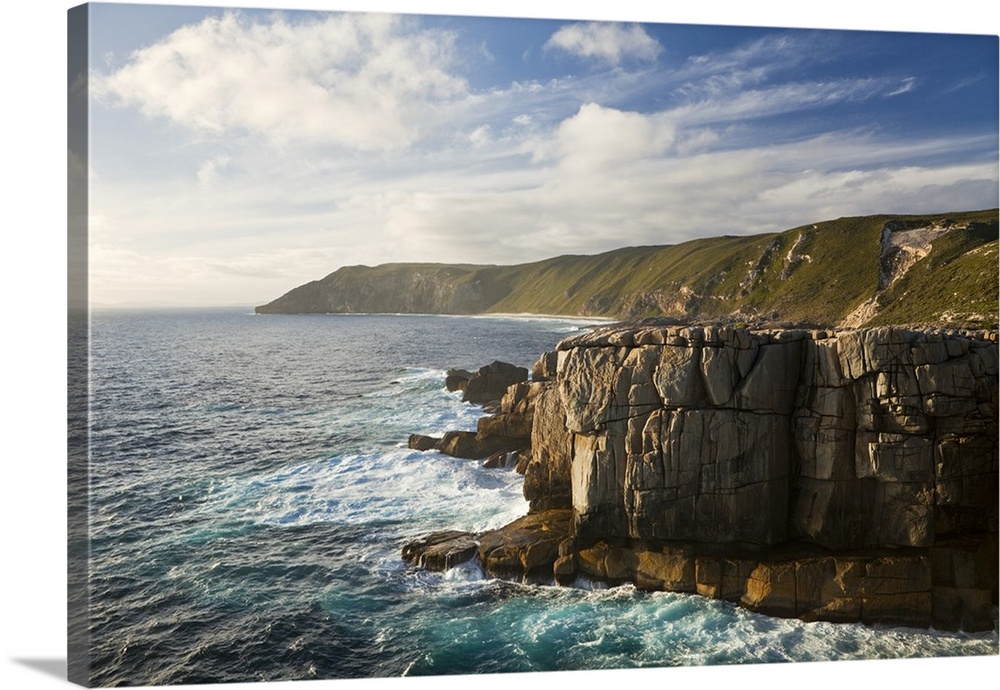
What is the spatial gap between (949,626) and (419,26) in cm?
1587

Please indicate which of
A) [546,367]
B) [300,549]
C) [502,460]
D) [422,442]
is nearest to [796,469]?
[546,367]

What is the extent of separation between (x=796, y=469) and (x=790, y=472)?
15cm

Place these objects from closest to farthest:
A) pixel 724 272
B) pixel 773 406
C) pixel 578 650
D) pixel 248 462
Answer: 1. pixel 578 650
2. pixel 773 406
3. pixel 248 462
4. pixel 724 272

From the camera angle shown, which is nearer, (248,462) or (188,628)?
(188,628)

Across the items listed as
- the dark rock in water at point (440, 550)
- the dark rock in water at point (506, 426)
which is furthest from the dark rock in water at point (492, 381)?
the dark rock in water at point (440, 550)

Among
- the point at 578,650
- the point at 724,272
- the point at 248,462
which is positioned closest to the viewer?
the point at 578,650

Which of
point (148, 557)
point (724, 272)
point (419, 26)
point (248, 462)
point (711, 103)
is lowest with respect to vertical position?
point (148, 557)

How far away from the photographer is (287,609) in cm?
1310

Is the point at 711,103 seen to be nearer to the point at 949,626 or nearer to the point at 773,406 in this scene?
the point at 773,406

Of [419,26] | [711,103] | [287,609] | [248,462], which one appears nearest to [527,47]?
[419,26]

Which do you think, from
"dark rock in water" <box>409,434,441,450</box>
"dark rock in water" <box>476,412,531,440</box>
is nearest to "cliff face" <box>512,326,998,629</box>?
"dark rock in water" <box>476,412,531,440</box>

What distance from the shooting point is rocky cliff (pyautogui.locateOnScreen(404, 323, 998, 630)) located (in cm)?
1312

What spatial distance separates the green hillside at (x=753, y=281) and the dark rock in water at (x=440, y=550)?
6.09 meters

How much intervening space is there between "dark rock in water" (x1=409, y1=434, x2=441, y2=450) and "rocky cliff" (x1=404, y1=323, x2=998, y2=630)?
14.6 feet
